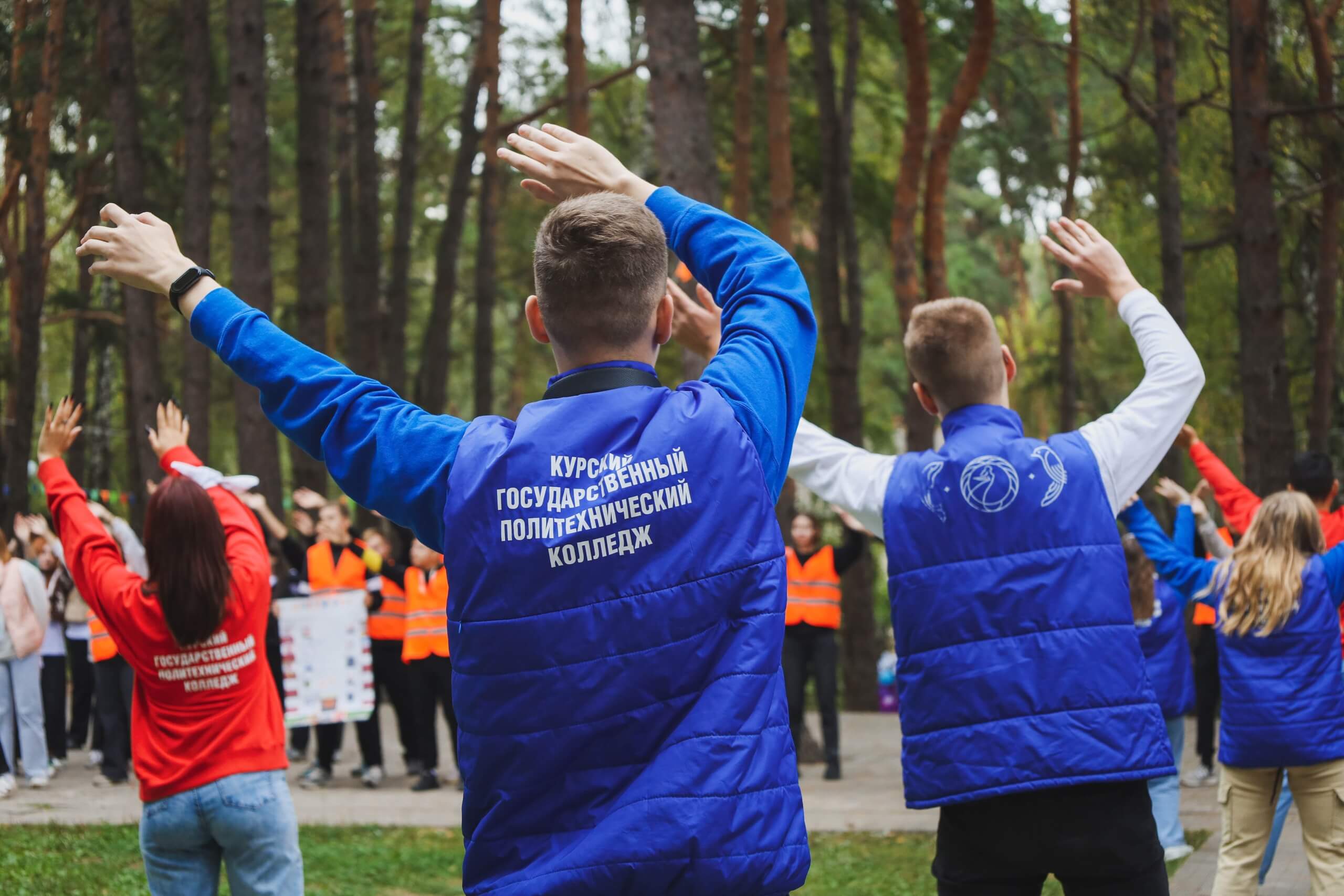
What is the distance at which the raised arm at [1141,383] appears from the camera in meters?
3.91

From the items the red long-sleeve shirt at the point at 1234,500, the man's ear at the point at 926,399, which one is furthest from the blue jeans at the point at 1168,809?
the man's ear at the point at 926,399

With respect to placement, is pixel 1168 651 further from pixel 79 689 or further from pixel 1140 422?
pixel 79 689

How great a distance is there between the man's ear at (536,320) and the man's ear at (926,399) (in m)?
1.72

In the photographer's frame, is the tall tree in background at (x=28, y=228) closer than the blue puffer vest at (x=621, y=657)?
No

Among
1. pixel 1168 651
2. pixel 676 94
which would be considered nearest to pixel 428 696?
pixel 676 94

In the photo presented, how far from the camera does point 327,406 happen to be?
2.46 meters

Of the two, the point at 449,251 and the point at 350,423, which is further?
the point at 449,251

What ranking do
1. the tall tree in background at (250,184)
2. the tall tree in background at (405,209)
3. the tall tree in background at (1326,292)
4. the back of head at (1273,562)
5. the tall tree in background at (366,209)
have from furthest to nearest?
the tall tree in background at (405,209) < the tall tree in background at (366,209) < the tall tree in background at (1326,292) < the tall tree in background at (250,184) < the back of head at (1273,562)

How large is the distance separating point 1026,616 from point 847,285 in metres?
17.6

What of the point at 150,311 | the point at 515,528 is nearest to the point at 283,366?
the point at 515,528

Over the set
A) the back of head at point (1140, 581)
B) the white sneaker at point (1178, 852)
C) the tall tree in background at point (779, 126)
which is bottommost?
the white sneaker at point (1178, 852)

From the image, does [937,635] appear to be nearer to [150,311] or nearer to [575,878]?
[575,878]

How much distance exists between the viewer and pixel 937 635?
3.82m

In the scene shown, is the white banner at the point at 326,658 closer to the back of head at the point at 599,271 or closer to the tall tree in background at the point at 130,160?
the tall tree in background at the point at 130,160
